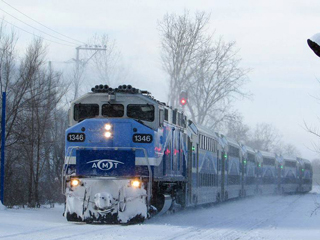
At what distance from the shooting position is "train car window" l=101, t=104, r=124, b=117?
16.2 meters

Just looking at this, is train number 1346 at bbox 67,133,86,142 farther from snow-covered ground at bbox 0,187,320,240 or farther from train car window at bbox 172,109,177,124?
train car window at bbox 172,109,177,124

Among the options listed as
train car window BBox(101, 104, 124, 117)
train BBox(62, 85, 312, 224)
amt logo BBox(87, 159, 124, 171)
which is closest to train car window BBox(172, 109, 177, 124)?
train BBox(62, 85, 312, 224)

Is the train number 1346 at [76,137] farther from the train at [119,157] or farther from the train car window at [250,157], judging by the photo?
the train car window at [250,157]

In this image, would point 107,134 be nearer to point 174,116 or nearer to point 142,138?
point 142,138

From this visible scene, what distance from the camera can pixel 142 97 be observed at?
16094 mm

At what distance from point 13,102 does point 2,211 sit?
6.22m

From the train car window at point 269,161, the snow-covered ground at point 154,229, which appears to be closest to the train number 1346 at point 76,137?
the snow-covered ground at point 154,229

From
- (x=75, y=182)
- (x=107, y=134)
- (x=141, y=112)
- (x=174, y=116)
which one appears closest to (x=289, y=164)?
(x=174, y=116)

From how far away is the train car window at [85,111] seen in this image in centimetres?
1633

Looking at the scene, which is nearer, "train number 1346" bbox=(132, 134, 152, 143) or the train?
→ the train

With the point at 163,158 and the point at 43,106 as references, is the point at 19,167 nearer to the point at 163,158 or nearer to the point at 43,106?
the point at 43,106

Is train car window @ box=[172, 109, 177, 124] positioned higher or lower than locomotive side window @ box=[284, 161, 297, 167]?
lower

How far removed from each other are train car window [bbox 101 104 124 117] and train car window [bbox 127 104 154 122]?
21cm

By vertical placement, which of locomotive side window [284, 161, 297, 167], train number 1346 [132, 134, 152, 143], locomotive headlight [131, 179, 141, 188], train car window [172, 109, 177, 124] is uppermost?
locomotive side window [284, 161, 297, 167]
